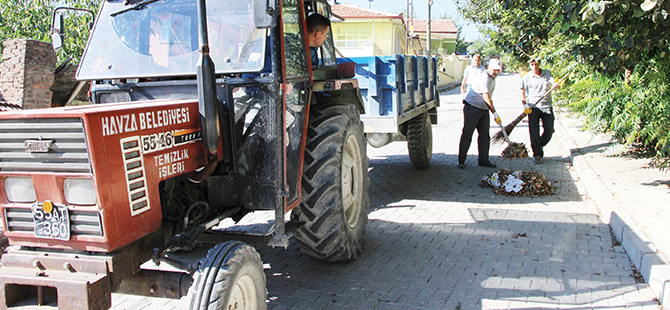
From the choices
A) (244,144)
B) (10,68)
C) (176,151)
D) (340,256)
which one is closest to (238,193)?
(244,144)

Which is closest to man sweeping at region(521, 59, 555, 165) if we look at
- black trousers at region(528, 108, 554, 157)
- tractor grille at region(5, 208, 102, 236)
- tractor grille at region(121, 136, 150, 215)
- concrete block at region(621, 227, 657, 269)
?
black trousers at region(528, 108, 554, 157)

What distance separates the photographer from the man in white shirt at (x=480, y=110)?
912 centimetres

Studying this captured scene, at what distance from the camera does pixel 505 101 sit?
951 inches

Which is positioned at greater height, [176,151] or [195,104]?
[195,104]

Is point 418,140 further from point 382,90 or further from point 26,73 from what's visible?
point 26,73

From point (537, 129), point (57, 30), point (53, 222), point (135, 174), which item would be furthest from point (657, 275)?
point (537, 129)

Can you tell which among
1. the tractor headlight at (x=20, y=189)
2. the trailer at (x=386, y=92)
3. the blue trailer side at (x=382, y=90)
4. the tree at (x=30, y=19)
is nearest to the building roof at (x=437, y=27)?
the tree at (x=30, y=19)

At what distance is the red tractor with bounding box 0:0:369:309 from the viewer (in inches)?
107

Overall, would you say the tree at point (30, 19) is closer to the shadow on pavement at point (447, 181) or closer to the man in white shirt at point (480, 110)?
the shadow on pavement at point (447, 181)

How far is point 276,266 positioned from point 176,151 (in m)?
2.07

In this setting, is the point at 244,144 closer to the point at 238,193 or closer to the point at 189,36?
the point at 238,193

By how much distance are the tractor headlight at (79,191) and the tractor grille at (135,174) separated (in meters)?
0.20

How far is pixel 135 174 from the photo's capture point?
9.46ft

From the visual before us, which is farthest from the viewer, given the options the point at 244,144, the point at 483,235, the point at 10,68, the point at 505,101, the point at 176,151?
the point at 505,101
